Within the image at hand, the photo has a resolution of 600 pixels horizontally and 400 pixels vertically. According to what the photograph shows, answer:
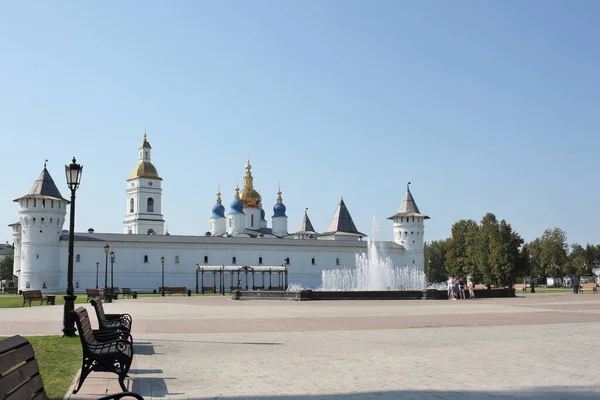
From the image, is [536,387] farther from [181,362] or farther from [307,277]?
[307,277]

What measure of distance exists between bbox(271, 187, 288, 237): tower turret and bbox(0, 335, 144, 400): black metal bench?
89573 mm

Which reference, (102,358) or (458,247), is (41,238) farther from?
(102,358)

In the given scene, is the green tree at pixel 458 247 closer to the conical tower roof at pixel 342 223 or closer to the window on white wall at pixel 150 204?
the conical tower roof at pixel 342 223

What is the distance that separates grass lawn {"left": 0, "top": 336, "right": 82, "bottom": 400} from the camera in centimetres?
772

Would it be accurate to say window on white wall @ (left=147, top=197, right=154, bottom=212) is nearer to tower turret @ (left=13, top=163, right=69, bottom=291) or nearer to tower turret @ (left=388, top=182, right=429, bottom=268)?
tower turret @ (left=13, top=163, right=69, bottom=291)

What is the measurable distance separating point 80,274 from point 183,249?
33.6 ft

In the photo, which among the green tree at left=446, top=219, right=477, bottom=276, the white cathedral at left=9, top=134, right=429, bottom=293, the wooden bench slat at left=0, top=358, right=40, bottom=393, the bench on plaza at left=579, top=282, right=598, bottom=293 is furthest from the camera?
the green tree at left=446, top=219, right=477, bottom=276

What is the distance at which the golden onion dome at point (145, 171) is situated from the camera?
82375 mm

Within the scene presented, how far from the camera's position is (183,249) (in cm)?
6850

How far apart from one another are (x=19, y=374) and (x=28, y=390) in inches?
6.3

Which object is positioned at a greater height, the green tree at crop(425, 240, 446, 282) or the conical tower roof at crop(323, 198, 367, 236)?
the conical tower roof at crop(323, 198, 367, 236)

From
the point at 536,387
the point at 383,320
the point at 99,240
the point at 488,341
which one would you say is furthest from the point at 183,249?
the point at 536,387

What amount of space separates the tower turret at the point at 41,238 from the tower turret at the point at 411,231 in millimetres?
37153

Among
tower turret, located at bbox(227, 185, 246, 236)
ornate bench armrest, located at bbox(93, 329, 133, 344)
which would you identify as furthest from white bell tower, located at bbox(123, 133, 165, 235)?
ornate bench armrest, located at bbox(93, 329, 133, 344)
